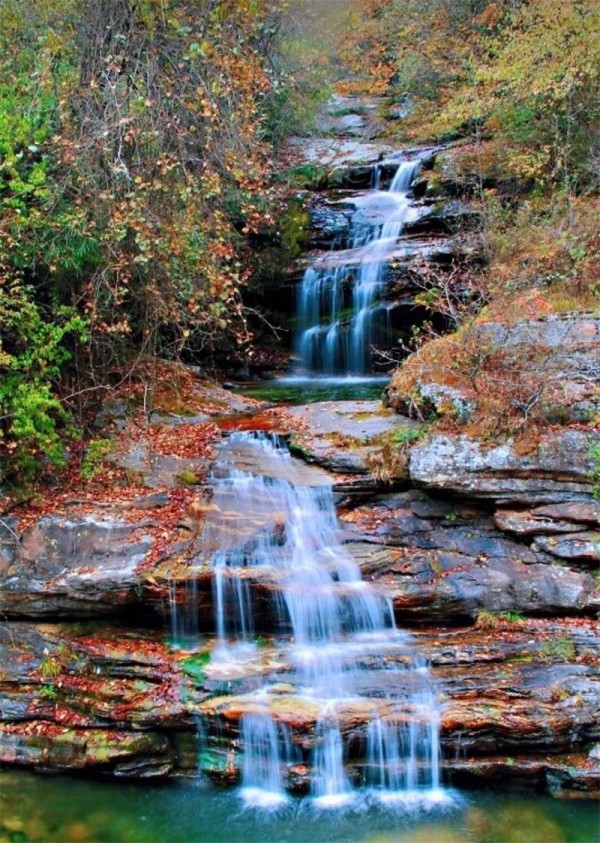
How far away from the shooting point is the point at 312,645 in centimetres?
601

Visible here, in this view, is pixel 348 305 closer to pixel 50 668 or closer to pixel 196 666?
pixel 196 666

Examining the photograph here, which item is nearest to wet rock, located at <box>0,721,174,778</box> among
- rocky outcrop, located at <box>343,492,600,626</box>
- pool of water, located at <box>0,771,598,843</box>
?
pool of water, located at <box>0,771,598,843</box>

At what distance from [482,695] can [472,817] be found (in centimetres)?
91

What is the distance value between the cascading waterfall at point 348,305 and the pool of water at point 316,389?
1.12 feet

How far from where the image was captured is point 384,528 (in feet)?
22.3

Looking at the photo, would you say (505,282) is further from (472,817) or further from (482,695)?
(472,817)

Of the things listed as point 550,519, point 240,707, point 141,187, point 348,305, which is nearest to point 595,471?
point 550,519

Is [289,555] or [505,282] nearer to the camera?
[289,555]

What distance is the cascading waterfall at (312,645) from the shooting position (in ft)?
17.2

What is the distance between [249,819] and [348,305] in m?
9.06

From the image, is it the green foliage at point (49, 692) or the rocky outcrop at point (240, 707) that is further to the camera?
the green foliage at point (49, 692)

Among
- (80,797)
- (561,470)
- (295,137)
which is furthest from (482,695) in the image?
(295,137)

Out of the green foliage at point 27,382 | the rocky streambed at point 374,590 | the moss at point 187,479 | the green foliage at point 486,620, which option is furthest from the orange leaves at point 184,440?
the green foliage at point 486,620

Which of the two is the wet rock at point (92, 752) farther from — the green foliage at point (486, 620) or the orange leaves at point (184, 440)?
the orange leaves at point (184, 440)
